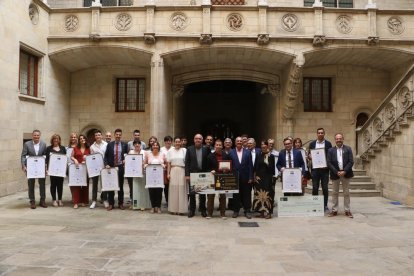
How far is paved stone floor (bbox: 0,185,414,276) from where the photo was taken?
469 cm

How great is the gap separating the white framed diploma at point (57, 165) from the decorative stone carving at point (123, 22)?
619cm

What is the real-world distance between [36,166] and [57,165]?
0.48 metres

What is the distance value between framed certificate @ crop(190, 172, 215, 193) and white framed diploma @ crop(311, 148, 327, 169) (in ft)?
8.56

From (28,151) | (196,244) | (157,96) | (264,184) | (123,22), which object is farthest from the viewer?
(157,96)

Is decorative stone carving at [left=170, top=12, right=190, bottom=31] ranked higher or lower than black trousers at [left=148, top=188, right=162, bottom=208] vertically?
higher

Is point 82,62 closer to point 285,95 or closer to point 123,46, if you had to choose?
point 123,46

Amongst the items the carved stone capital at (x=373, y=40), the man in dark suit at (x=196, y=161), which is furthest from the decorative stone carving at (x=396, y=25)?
the man in dark suit at (x=196, y=161)

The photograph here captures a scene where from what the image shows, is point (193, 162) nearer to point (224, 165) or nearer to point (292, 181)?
point (224, 165)

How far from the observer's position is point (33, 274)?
4387 mm

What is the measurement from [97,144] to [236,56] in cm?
722

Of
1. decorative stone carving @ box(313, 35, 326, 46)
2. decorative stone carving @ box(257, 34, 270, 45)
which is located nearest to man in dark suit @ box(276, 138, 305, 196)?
decorative stone carving @ box(257, 34, 270, 45)

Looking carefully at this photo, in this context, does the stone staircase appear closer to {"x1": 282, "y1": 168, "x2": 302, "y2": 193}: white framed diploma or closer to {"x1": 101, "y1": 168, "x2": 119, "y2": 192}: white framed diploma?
{"x1": 282, "y1": 168, "x2": 302, "y2": 193}: white framed diploma

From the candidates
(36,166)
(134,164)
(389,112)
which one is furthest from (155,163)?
(389,112)

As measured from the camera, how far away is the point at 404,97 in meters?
10.3
